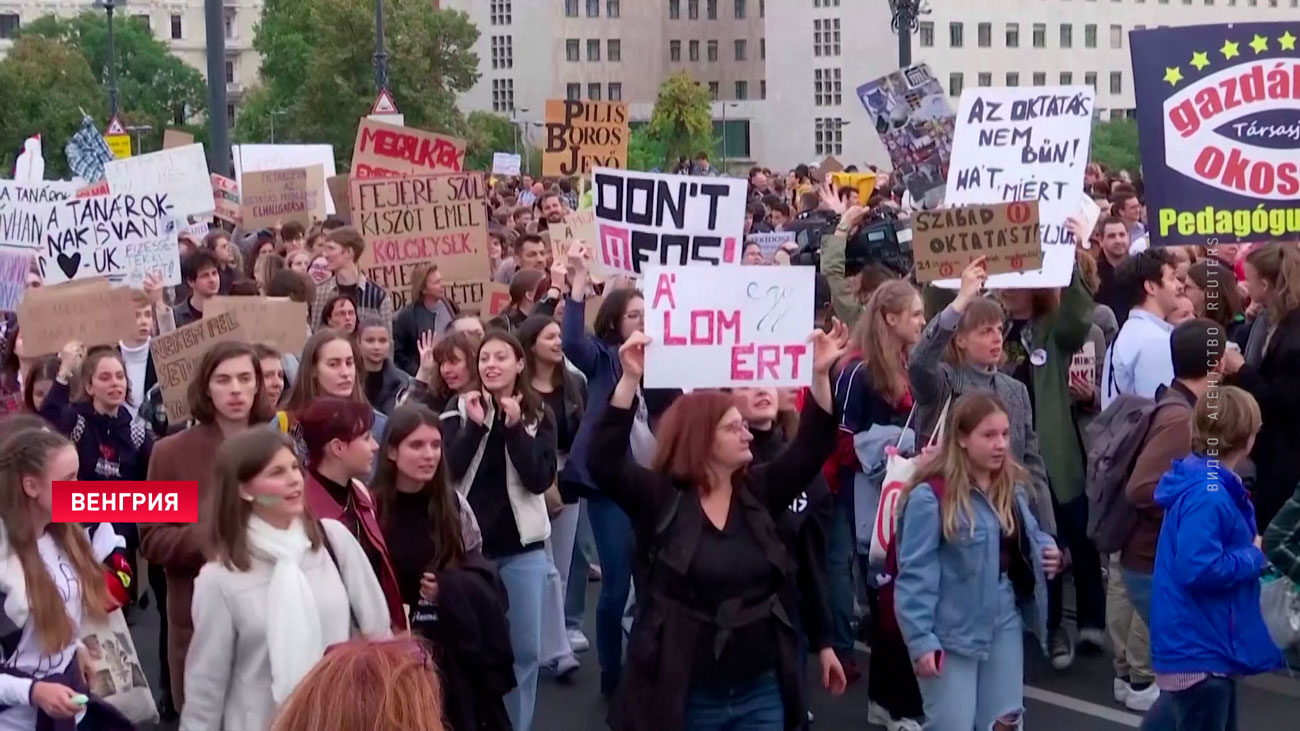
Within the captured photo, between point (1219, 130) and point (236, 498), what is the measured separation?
3.72 m

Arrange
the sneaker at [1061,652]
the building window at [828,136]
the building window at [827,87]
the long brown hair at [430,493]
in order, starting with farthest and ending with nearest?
the building window at [828,136] < the building window at [827,87] < the sneaker at [1061,652] < the long brown hair at [430,493]

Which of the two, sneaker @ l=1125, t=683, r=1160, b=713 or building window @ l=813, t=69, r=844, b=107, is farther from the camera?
building window @ l=813, t=69, r=844, b=107

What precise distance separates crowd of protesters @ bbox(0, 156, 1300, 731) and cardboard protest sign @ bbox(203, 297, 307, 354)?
13 cm

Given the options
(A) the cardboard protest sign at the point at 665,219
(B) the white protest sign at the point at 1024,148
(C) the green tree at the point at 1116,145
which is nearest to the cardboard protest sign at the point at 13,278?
(A) the cardboard protest sign at the point at 665,219

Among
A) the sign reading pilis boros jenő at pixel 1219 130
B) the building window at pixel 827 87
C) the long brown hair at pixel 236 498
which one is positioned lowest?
the long brown hair at pixel 236 498

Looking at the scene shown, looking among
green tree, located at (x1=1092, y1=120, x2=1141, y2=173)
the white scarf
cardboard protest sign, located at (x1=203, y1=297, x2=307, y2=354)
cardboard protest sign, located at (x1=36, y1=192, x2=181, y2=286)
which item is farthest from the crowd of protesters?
green tree, located at (x1=1092, y1=120, x2=1141, y2=173)

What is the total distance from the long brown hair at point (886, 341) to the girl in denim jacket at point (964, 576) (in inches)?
60.5

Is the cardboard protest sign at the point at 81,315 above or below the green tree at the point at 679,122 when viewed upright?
below

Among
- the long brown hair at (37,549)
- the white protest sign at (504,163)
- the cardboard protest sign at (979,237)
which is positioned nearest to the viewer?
the long brown hair at (37,549)

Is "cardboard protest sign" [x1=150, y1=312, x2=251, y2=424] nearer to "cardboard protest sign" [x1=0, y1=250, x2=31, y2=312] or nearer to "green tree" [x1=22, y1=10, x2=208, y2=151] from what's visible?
"cardboard protest sign" [x1=0, y1=250, x2=31, y2=312]

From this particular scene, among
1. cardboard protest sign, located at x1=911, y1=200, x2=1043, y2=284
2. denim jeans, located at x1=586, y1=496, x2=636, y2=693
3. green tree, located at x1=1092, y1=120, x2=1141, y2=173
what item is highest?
green tree, located at x1=1092, y1=120, x2=1141, y2=173

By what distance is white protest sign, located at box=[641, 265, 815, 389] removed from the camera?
227 inches

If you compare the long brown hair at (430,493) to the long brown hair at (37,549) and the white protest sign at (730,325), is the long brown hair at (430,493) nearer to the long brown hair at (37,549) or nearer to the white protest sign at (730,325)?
the white protest sign at (730,325)

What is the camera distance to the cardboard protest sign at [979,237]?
815cm
